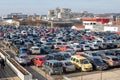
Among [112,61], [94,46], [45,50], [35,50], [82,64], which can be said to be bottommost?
[94,46]

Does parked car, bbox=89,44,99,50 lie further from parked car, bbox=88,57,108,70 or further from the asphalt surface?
the asphalt surface

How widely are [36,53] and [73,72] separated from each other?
47.7 feet

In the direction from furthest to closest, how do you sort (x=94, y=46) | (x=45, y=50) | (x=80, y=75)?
Answer: (x=94, y=46)
(x=45, y=50)
(x=80, y=75)

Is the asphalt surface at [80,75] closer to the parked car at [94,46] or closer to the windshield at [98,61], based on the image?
the windshield at [98,61]

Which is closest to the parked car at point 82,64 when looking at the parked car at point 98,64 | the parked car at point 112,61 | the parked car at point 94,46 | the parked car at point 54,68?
the parked car at point 98,64

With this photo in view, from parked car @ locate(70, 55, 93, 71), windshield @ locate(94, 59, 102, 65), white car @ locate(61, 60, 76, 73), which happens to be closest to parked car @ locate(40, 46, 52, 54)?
parked car @ locate(70, 55, 93, 71)

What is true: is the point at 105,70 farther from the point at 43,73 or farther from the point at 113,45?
the point at 113,45

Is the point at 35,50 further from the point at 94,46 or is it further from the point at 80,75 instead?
the point at 80,75

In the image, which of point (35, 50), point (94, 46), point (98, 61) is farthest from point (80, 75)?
point (94, 46)

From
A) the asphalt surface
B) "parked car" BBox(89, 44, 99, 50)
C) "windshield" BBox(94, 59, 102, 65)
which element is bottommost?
"parked car" BBox(89, 44, 99, 50)

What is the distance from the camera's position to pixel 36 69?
2902cm

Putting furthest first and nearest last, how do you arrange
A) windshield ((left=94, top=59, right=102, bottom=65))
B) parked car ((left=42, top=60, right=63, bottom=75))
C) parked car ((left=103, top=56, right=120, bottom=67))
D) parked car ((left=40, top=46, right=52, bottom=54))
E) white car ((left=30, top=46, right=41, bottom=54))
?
parked car ((left=40, top=46, right=52, bottom=54)) < white car ((left=30, top=46, right=41, bottom=54)) < parked car ((left=103, top=56, right=120, bottom=67)) < windshield ((left=94, top=59, right=102, bottom=65)) < parked car ((left=42, top=60, right=63, bottom=75))

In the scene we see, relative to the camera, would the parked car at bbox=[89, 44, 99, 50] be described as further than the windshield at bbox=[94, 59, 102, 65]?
Yes

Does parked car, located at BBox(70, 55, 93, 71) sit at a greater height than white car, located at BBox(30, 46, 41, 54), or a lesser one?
greater
